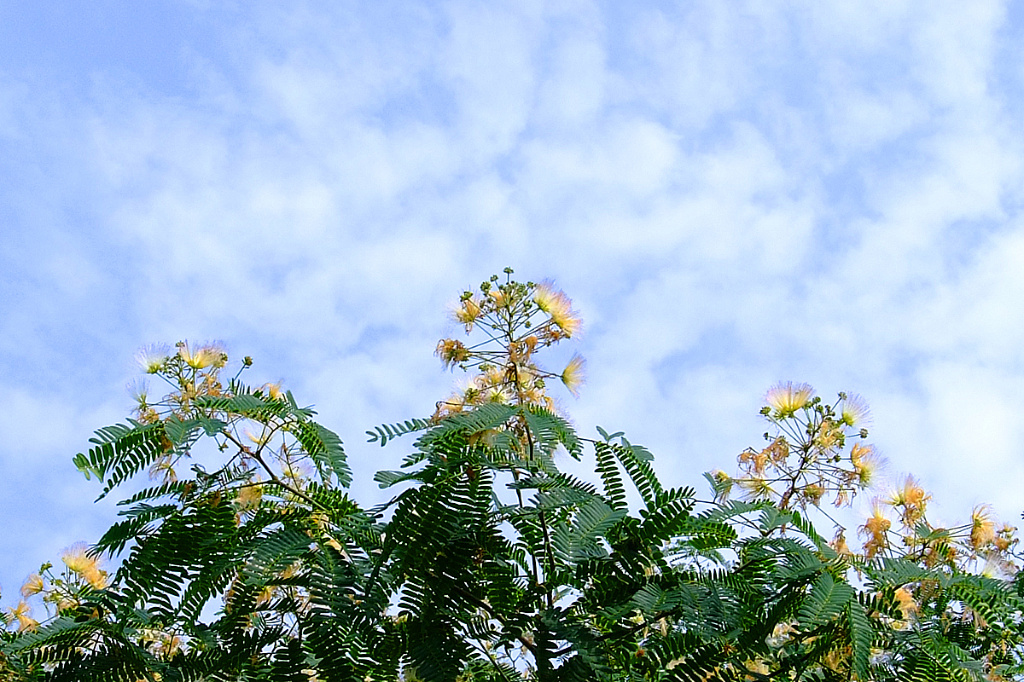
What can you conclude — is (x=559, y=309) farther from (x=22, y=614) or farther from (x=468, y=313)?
(x=22, y=614)

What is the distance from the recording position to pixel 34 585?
5805 mm

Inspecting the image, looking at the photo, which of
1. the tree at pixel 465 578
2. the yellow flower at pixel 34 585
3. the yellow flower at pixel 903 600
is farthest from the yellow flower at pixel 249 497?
the yellow flower at pixel 34 585

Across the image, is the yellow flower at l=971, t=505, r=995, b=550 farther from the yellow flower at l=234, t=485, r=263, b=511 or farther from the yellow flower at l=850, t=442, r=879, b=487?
the yellow flower at l=234, t=485, r=263, b=511

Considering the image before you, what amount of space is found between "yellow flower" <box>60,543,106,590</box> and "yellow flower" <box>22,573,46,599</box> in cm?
20

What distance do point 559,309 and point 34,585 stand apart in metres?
3.23

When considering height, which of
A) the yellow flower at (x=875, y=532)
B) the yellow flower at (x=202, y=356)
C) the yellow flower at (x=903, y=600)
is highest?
the yellow flower at (x=202, y=356)

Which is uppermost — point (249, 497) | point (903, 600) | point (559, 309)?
point (559, 309)

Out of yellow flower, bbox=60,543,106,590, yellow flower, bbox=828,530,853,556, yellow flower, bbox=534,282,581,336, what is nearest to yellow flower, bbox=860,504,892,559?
yellow flower, bbox=828,530,853,556

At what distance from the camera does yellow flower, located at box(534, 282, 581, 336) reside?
14.4ft

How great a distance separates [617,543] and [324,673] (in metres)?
0.95

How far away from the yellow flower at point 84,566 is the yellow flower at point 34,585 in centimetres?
20

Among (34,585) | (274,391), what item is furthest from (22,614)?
(274,391)

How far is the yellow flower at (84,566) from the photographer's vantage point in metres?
5.62

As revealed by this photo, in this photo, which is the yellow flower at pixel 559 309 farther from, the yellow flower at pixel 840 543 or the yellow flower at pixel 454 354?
the yellow flower at pixel 840 543
